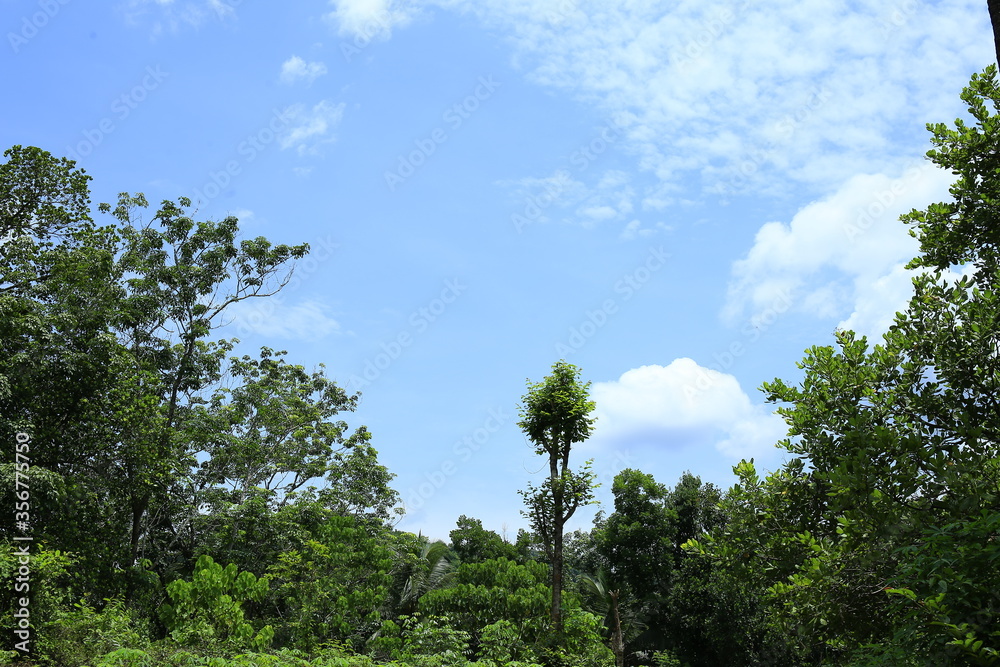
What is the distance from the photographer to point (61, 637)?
10.8 metres

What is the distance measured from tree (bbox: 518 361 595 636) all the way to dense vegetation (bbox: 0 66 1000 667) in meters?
0.06

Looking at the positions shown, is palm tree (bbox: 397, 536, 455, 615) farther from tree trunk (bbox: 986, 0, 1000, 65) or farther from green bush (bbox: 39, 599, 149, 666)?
tree trunk (bbox: 986, 0, 1000, 65)

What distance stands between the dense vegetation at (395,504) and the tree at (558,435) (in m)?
0.06

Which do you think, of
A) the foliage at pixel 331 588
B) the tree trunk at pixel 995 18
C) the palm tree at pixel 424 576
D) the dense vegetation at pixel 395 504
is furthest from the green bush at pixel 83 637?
the tree trunk at pixel 995 18

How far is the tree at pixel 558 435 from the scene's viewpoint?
14.9m

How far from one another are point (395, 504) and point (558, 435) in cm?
1773

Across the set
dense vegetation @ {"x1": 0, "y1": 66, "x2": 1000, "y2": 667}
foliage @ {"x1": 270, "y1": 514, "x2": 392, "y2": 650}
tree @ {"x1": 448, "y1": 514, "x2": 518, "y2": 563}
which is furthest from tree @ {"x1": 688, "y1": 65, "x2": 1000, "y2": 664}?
tree @ {"x1": 448, "y1": 514, "x2": 518, "y2": 563}

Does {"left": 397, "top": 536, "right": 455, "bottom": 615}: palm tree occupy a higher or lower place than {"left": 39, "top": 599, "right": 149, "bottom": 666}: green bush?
higher

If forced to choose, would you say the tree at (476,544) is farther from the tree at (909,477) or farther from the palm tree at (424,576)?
the tree at (909,477)

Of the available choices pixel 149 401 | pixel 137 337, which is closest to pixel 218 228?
pixel 137 337

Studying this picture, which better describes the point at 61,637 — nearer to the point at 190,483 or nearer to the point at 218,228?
the point at 190,483

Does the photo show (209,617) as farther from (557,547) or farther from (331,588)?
(557,547)

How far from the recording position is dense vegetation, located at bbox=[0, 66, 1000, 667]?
5.89 meters

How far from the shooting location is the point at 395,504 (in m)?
31.0
